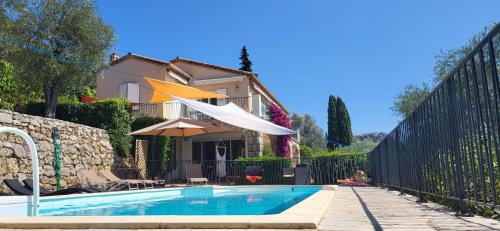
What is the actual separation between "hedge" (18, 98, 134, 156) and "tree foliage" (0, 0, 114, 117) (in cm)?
94

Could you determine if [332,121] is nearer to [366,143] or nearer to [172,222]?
[366,143]

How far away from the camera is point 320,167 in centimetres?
1580

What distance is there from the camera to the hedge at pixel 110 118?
1524 centimetres

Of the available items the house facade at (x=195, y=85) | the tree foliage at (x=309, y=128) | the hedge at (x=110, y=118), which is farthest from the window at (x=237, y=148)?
the tree foliage at (x=309, y=128)

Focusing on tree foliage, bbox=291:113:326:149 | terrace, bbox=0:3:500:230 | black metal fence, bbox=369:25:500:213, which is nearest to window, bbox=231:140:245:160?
terrace, bbox=0:3:500:230

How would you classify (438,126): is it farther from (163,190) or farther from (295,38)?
(295,38)

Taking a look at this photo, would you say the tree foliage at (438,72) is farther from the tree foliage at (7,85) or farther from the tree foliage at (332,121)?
the tree foliage at (7,85)

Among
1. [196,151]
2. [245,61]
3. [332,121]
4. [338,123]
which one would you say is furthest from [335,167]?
[338,123]

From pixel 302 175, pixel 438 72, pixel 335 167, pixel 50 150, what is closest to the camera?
pixel 50 150

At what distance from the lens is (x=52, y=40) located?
1543 centimetres

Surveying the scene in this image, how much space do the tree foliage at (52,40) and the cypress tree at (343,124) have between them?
31441 millimetres

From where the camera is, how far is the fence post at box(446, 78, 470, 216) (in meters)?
3.34

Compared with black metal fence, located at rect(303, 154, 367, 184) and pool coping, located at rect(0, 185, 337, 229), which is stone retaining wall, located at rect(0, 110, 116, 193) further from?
black metal fence, located at rect(303, 154, 367, 184)

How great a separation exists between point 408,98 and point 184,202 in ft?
65.4
